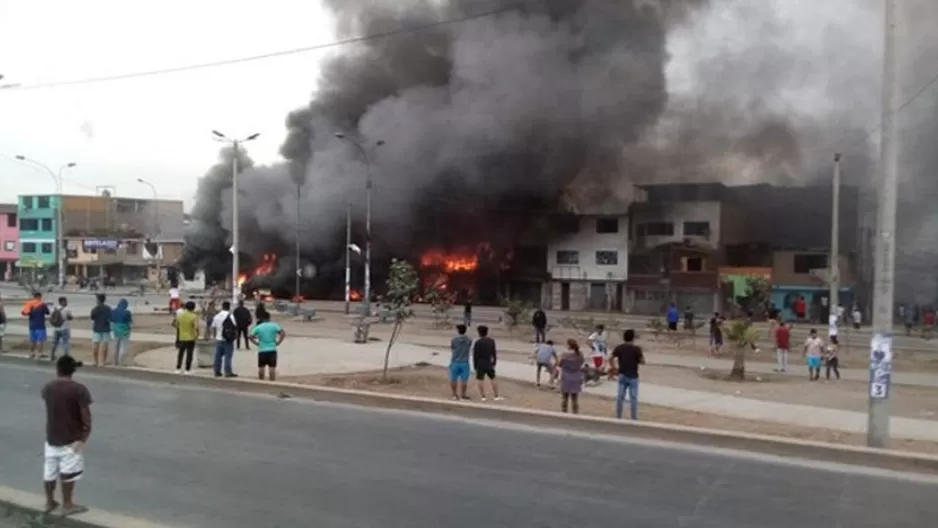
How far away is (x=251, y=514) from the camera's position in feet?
20.5

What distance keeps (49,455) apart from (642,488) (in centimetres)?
441

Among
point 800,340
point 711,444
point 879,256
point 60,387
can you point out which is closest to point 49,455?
point 60,387

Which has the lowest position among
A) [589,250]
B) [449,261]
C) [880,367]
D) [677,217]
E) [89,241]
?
[880,367]

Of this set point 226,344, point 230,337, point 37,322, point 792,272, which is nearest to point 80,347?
point 37,322

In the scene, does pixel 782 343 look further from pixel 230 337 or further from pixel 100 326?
pixel 100 326

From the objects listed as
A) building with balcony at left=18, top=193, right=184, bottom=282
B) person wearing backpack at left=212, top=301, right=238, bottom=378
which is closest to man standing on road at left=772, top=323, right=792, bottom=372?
person wearing backpack at left=212, top=301, right=238, bottom=378

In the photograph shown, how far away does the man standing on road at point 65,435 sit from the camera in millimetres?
5789

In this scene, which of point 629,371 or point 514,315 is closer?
point 629,371

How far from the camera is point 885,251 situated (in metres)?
9.42

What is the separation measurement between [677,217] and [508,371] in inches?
1430

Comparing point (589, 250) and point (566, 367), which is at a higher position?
point (589, 250)

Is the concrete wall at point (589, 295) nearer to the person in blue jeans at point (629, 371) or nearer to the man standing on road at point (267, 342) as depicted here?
the man standing on road at point (267, 342)

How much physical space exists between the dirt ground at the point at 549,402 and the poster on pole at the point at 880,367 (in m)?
0.86

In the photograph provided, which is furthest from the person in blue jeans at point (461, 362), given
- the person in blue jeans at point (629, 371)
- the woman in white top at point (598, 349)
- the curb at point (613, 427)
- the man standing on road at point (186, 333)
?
the man standing on road at point (186, 333)
